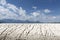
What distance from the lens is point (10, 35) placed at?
3.29 ft

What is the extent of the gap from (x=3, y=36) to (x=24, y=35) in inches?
7.0

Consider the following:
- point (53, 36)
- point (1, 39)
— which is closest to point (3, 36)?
point (1, 39)

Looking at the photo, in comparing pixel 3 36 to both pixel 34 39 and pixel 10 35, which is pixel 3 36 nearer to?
pixel 10 35

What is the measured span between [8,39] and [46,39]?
12.1 inches

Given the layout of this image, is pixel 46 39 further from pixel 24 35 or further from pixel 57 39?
pixel 24 35

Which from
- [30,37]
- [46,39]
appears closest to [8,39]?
[30,37]

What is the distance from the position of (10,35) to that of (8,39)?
1.7 inches

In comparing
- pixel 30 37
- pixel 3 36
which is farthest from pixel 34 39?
pixel 3 36

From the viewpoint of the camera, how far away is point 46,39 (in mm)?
948

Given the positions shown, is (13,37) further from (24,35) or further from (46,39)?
(46,39)

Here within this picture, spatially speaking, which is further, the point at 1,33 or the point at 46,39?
the point at 1,33

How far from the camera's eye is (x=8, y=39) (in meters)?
0.97

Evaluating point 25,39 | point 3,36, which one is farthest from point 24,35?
point 3,36

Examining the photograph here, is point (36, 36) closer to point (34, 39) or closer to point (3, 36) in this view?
point (34, 39)
